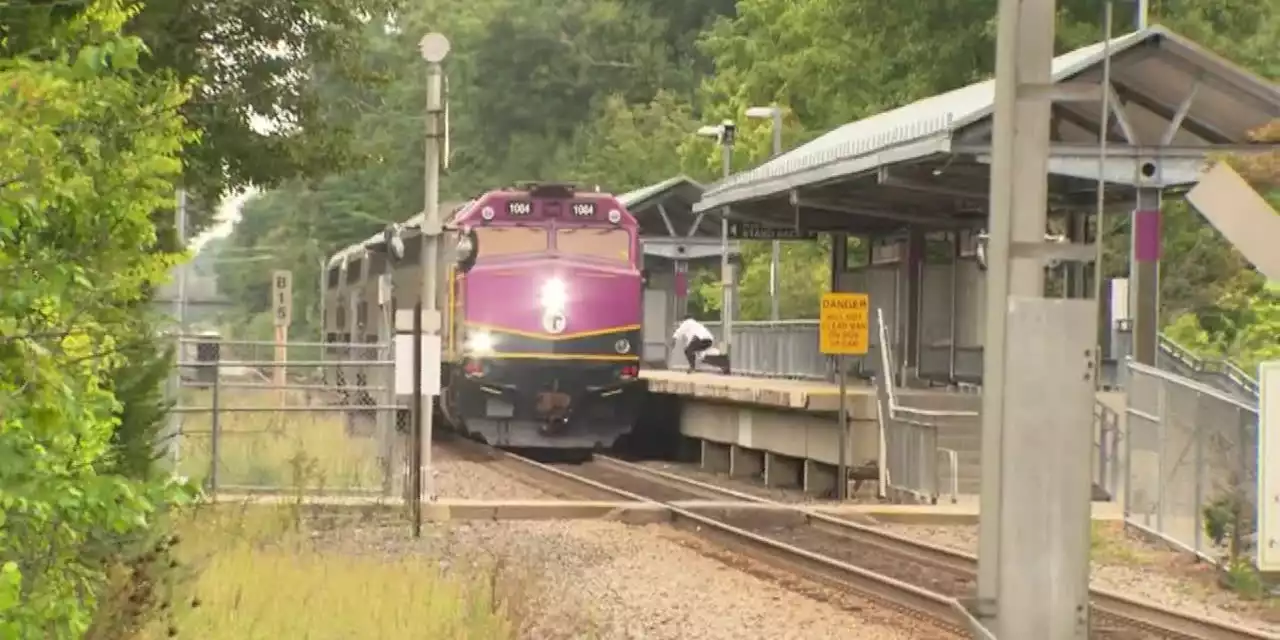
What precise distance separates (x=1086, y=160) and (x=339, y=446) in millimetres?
10099

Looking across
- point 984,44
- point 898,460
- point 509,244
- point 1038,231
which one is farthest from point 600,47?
point 1038,231

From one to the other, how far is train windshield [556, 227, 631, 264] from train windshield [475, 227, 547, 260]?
267 mm

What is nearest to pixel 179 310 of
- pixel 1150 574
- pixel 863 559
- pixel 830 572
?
pixel 863 559

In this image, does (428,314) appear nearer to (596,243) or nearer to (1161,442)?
(1161,442)

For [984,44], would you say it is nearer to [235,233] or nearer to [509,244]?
[509,244]

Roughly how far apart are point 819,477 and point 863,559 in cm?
868

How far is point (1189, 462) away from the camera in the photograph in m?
16.7

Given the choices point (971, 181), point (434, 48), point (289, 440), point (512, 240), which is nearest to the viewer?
point (434, 48)

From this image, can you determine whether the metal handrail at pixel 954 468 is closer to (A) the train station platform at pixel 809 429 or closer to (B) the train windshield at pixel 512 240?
(A) the train station platform at pixel 809 429

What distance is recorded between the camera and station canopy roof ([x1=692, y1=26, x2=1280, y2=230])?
19.1 m

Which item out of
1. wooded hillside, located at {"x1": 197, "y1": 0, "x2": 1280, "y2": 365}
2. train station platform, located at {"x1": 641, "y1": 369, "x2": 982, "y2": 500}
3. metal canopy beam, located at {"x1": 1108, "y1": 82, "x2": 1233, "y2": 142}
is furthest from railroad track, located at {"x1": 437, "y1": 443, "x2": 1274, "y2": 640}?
metal canopy beam, located at {"x1": 1108, "y1": 82, "x2": 1233, "y2": 142}

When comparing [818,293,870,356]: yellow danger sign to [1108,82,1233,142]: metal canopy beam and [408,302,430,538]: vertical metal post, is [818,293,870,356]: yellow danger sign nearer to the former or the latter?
[1108,82,1233,142]: metal canopy beam

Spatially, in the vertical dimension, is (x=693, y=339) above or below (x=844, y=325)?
below

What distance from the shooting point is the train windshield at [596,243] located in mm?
27391
